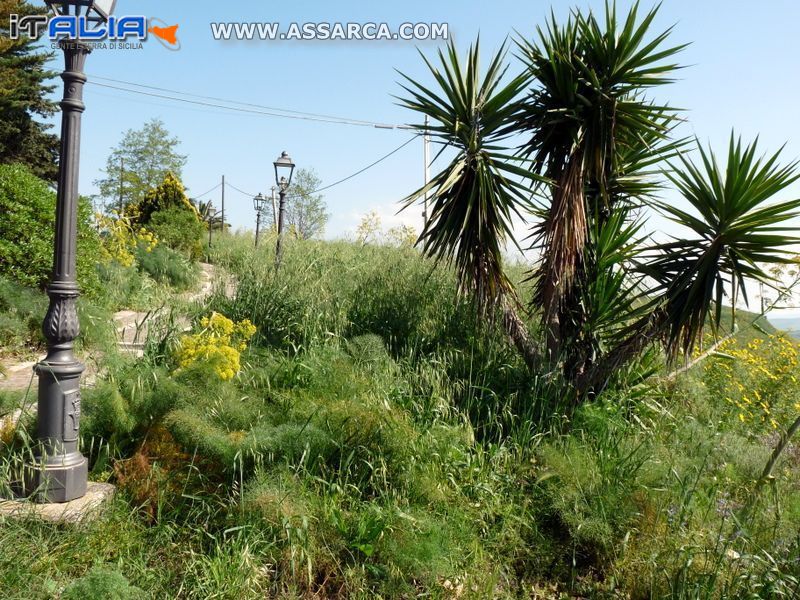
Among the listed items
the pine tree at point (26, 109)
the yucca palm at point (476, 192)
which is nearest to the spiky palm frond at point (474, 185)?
the yucca palm at point (476, 192)

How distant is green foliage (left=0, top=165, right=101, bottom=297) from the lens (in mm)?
7098

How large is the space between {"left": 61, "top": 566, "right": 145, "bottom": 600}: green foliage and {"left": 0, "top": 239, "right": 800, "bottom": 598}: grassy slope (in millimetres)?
314

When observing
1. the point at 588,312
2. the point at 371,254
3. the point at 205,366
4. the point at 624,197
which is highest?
the point at 624,197

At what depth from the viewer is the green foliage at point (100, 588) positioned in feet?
8.99

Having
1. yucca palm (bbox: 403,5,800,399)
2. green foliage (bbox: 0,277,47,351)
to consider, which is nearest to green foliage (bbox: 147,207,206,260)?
green foliage (bbox: 0,277,47,351)

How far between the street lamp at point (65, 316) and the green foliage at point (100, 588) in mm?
1044

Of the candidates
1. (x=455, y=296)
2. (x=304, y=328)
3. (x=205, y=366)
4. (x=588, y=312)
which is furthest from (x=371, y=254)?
(x=205, y=366)

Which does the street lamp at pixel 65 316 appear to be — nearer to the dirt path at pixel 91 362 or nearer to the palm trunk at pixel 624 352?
the dirt path at pixel 91 362

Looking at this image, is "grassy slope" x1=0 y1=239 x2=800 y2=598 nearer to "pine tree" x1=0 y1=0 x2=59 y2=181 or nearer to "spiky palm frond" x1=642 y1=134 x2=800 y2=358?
"spiky palm frond" x1=642 y1=134 x2=800 y2=358

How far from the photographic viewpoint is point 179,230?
14.7 metres

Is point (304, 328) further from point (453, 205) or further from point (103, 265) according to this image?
point (103, 265)

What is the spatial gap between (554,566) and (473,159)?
390 centimetres

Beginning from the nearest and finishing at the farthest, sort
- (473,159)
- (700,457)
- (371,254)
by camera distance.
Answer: (700,457), (473,159), (371,254)

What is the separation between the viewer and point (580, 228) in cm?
586
